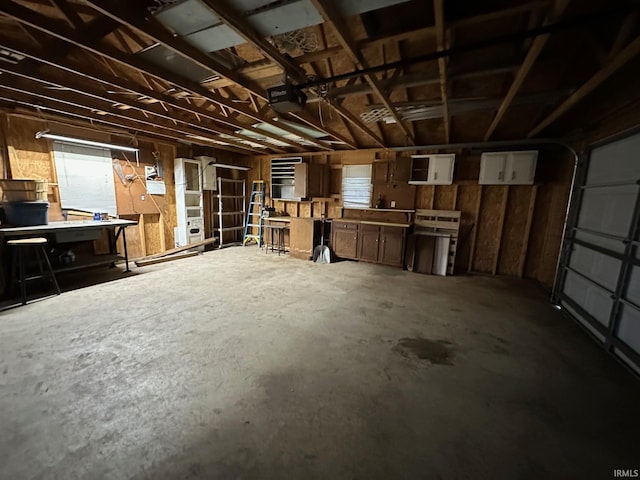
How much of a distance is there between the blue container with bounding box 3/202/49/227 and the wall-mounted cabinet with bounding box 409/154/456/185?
6.28 m

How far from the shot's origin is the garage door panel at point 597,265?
9.03 feet

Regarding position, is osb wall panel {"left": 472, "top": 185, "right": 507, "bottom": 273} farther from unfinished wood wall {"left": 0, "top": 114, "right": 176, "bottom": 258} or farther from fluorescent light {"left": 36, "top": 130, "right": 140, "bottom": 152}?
fluorescent light {"left": 36, "top": 130, "right": 140, "bottom": 152}

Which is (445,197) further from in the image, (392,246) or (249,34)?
(249,34)

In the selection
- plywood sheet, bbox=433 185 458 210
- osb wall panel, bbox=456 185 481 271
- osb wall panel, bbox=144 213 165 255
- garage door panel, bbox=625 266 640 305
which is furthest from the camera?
osb wall panel, bbox=144 213 165 255

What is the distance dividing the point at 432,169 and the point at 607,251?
9.90 ft

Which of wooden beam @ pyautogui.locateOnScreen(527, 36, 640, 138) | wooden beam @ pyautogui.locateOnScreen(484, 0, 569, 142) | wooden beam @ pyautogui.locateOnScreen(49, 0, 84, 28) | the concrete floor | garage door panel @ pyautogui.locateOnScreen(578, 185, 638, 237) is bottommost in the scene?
the concrete floor

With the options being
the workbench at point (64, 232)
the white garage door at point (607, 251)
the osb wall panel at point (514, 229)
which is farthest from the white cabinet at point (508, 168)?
the workbench at point (64, 232)

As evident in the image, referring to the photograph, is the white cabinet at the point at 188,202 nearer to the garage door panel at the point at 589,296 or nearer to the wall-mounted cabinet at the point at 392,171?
the wall-mounted cabinet at the point at 392,171

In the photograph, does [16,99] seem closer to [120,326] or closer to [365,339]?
[120,326]

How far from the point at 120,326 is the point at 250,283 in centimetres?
182

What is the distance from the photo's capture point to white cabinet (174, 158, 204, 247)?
634cm

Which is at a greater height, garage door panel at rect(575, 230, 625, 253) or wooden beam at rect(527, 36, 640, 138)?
wooden beam at rect(527, 36, 640, 138)

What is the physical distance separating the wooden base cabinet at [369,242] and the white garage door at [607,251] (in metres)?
2.52

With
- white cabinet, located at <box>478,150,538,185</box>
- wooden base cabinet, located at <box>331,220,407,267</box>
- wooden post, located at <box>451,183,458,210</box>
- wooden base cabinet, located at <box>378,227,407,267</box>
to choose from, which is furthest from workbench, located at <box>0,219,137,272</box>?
white cabinet, located at <box>478,150,538,185</box>
